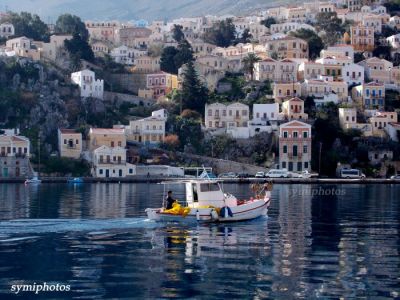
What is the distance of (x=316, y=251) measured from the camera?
109 feet

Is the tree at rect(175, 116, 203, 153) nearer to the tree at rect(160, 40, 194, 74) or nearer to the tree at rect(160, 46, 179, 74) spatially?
the tree at rect(160, 40, 194, 74)

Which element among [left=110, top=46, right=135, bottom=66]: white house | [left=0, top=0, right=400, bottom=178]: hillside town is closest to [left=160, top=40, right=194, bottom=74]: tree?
[left=0, top=0, right=400, bottom=178]: hillside town

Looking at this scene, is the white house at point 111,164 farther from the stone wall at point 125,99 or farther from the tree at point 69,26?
the tree at point 69,26

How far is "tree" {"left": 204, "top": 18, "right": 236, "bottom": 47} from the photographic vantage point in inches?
5871

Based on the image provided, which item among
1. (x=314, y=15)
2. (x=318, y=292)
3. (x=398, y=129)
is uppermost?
(x=314, y=15)

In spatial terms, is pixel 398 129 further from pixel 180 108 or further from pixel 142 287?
pixel 142 287

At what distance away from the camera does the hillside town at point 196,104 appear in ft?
331

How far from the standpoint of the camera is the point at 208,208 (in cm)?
4322

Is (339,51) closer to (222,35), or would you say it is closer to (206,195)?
(222,35)

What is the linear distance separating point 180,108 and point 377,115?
23.4 m

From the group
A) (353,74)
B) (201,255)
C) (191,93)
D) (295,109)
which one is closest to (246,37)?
(353,74)

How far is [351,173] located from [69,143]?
1202 inches

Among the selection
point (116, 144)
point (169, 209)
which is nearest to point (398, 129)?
point (116, 144)

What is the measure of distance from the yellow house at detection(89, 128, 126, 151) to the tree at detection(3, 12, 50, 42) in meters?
32.2
